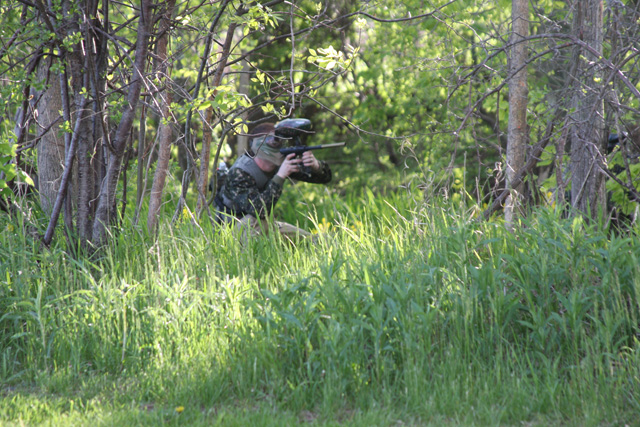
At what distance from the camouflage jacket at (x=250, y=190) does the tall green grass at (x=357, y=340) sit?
1.58 metres

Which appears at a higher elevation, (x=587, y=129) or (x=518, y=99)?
(x=518, y=99)

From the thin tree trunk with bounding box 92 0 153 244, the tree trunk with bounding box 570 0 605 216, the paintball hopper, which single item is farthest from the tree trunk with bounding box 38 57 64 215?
the tree trunk with bounding box 570 0 605 216

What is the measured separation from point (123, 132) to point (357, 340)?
2.19 m

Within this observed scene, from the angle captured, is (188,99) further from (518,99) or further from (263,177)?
(518,99)

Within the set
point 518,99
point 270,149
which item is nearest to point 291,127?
point 270,149

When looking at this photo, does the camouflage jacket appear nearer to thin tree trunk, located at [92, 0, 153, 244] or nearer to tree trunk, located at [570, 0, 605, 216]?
thin tree trunk, located at [92, 0, 153, 244]

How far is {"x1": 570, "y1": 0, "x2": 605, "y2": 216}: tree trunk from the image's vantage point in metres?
4.20

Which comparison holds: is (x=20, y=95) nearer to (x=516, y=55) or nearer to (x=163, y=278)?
(x=163, y=278)

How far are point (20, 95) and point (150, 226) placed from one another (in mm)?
1265

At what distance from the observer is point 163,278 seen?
150 inches

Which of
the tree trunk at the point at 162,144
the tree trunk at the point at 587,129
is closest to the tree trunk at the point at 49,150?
the tree trunk at the point at 162,144

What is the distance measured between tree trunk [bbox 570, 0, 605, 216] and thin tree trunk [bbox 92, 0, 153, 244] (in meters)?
2.87

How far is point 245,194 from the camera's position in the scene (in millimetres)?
5414

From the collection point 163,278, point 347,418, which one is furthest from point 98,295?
point 347,418
